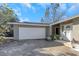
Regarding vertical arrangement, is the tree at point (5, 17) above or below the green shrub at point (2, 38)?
above

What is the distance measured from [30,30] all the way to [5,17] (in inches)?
22.0

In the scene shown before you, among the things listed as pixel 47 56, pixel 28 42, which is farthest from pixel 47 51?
pixel 28 42

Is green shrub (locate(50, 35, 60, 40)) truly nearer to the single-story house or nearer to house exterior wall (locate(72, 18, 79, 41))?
the single-story house

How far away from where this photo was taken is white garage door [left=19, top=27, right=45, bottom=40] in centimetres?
396

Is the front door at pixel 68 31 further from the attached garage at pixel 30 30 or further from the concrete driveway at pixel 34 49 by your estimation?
the attached garage at pixel 30 30

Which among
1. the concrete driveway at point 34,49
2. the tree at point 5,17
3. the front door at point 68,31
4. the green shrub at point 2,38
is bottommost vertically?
the concrete driveway at point 34,49

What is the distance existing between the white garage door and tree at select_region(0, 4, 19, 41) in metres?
0.26

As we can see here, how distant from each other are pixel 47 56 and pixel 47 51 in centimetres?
10

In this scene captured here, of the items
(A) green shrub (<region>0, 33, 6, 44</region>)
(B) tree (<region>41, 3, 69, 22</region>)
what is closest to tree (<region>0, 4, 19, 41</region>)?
(A) green shrub (<region>0, 33, 6, 44</region>)

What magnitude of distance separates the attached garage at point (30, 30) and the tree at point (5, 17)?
0.16 meters

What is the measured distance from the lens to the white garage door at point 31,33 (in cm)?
396

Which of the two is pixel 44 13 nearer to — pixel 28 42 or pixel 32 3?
pixel 32 3

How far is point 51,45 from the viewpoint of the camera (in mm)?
3930

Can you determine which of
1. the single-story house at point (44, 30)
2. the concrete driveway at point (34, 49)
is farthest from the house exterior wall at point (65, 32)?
A: the concrete driveway at point (34, 49)
